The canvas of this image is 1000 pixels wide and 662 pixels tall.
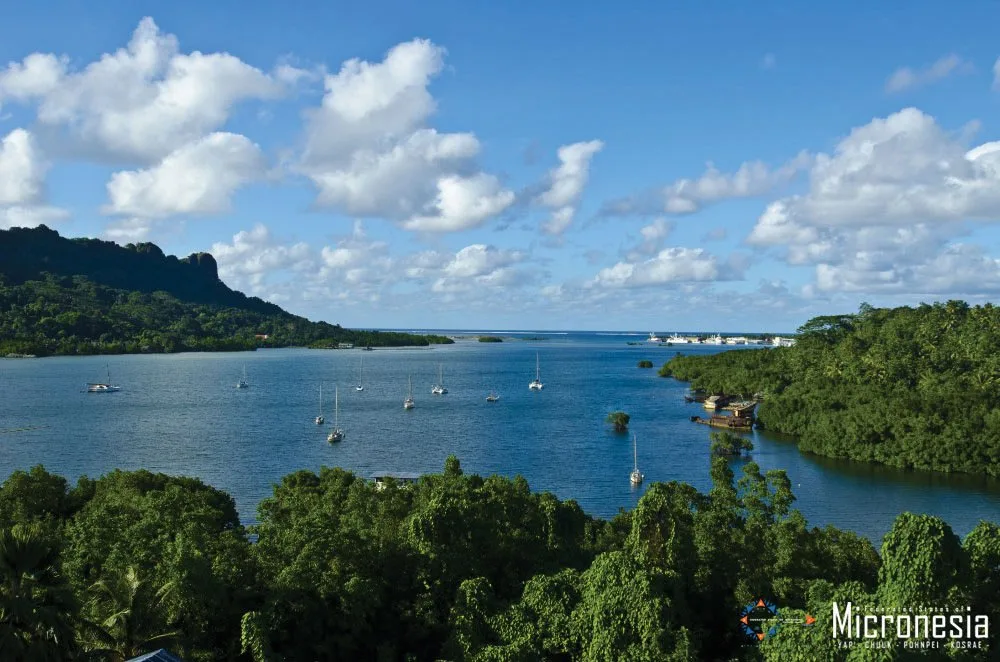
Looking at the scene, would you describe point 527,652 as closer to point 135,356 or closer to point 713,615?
point 713,615

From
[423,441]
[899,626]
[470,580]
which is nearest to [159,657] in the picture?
[470,580]

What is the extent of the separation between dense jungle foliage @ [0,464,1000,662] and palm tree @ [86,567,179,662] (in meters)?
0.04

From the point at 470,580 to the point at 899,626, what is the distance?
9.40 m

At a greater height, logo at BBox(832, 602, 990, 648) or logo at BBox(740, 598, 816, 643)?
logo at BBox(832, 602, 990, 648)

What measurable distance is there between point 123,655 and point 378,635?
235 inches

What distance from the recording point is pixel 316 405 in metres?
98.6

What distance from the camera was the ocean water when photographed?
51.5 m

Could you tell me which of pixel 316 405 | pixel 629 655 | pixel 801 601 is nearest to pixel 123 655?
pixel 629 655

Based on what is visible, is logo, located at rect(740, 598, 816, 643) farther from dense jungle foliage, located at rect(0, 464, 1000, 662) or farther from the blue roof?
the blue roof

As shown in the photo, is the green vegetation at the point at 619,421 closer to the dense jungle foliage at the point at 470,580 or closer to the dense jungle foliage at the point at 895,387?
the dense jungle foliage at the point at 895,387

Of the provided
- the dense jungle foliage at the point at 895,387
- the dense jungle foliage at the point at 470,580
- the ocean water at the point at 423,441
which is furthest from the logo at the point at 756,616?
the dense jungle foliage at the point at 895,387

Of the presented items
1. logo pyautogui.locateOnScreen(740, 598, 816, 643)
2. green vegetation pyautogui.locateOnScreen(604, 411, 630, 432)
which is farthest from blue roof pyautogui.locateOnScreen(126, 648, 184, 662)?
green vegetation pyautogui.locateOnScreen(604, 411, 630, 432)

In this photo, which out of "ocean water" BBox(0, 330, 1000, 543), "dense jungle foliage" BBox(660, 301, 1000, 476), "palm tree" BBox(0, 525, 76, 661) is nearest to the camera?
"palm tree" BBox(0, 525, 76, 661)

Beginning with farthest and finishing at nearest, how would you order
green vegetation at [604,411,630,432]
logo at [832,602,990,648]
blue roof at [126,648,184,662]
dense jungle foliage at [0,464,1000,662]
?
green vegetation at [604,411,630,432], dense jungle foliage at [0,464,1000,662], logo at [832,602,990,648], blue roof at [126,648,184,662]
